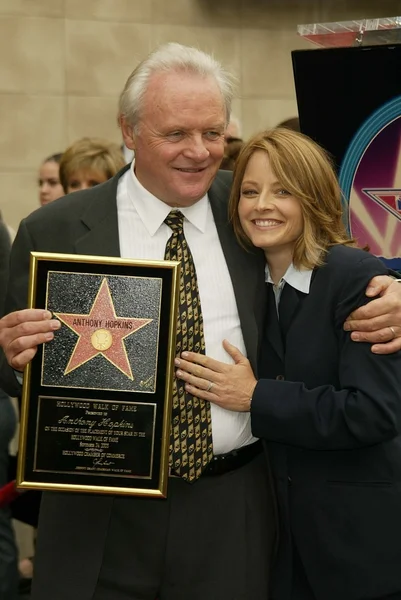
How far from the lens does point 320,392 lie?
93.6 inches

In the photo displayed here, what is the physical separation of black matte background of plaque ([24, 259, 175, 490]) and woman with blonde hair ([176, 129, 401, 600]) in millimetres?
132

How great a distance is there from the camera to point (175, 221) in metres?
2.57

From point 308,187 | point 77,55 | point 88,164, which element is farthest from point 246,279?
point 77,55

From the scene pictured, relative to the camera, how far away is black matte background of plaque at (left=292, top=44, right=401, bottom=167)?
2.75 m

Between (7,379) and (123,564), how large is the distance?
0.56 m

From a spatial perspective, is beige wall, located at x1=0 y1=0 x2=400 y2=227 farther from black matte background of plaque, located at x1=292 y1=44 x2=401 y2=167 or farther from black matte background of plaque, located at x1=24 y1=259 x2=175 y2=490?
black matte background of plaque, located at x1=24 y1=259 x2=175 y2=490

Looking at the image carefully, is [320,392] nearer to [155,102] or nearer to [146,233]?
[146,233]

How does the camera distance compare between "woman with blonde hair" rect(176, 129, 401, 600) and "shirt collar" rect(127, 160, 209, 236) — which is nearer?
"woman with blonde hair" rect(176, 129, 401, 600)

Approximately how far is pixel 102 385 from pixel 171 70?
2.74 feet

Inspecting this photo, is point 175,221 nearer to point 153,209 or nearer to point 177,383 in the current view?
point 153,209

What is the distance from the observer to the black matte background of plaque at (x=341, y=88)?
2752mm

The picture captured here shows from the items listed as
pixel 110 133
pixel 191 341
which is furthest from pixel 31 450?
pixel 110 133

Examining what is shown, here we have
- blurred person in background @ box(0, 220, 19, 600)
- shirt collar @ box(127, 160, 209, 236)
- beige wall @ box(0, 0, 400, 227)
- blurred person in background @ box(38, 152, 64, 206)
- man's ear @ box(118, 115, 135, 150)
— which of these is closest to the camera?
shirt collar @ box(127, 160, 209, 236)

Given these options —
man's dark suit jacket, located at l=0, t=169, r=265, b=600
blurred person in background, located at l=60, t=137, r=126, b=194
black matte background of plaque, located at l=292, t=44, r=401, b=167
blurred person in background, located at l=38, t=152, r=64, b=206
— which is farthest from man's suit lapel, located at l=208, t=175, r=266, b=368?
blurred person in background, located at l=38, t=152, r=64, b=206
